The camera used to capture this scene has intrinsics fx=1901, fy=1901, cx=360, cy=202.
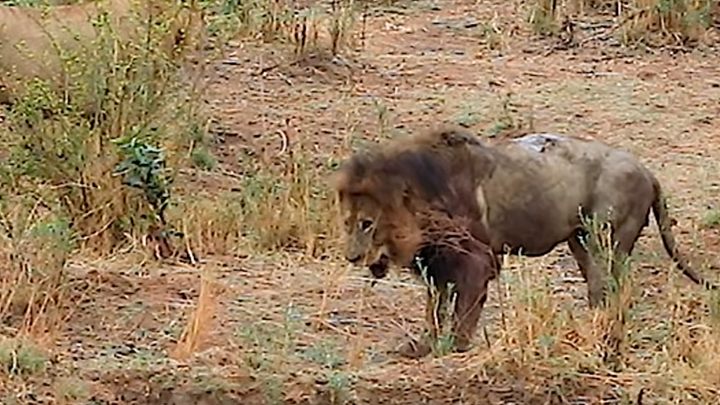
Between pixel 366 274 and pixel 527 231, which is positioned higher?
pixel 527 231

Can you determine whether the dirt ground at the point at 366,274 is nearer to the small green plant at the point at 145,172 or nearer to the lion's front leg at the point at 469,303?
the lion's front leg at the point at 469,303

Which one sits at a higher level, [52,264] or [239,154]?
[52,264]

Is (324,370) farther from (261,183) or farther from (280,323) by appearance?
(261,183)

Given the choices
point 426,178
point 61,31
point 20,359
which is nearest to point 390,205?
point 426,178

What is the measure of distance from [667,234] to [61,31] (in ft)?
12.2

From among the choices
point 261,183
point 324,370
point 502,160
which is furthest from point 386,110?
point 324,370

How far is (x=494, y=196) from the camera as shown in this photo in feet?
→ 20.0

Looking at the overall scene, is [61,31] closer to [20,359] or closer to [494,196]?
[494,196]

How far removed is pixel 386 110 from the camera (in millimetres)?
9656

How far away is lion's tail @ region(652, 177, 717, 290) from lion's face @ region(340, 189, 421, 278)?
108 centimetres

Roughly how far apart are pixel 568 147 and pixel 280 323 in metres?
1.12

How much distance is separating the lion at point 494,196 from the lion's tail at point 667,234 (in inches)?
0.5

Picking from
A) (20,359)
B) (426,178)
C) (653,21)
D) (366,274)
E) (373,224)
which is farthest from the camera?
(653,21)

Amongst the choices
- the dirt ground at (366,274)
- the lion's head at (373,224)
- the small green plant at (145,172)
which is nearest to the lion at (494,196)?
the lion's head at (373,224)
